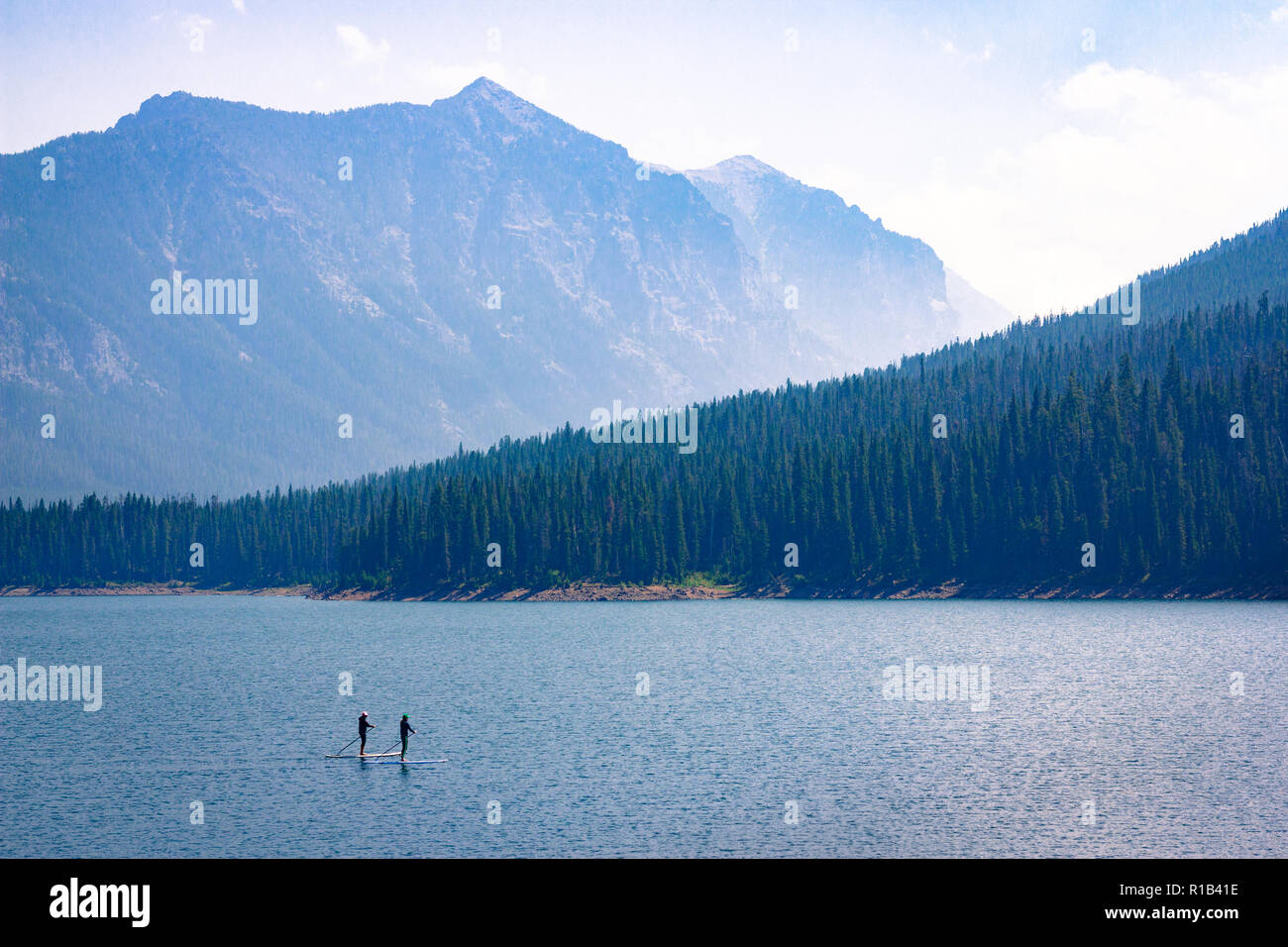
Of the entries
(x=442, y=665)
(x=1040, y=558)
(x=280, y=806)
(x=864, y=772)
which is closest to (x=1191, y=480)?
(x=1040, y=558)

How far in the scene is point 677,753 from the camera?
63.8 meters

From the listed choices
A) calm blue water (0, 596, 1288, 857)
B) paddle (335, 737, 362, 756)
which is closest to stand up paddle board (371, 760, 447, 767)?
calm blue water (0, 596, 1288, 857)

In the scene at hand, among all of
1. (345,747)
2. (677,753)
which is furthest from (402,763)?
(677,753)

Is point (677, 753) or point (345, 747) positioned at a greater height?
point (345, 747)

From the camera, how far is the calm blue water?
155 feet

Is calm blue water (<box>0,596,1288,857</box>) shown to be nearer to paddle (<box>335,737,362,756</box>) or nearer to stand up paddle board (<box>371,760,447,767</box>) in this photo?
stand up paddle board (<box>371,760,447,767</box>)

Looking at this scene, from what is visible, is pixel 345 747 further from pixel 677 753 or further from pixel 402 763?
pixel 677 753

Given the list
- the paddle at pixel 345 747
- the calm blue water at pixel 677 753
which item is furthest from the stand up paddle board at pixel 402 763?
the paddle at pixel 345 747

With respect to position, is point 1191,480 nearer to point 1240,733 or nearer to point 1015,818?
point 1240,733
